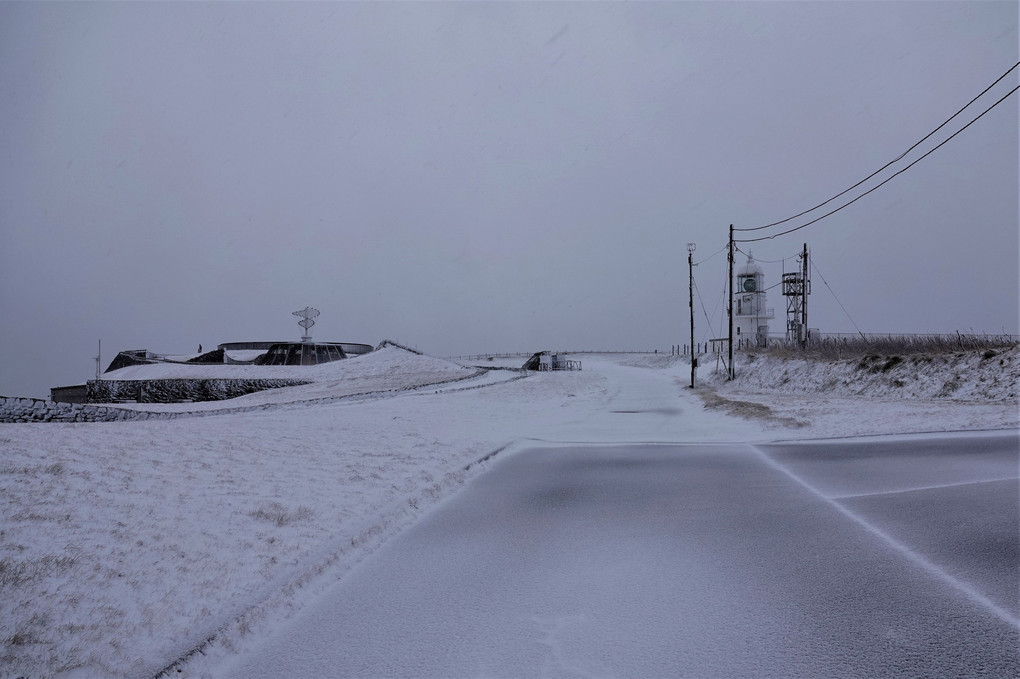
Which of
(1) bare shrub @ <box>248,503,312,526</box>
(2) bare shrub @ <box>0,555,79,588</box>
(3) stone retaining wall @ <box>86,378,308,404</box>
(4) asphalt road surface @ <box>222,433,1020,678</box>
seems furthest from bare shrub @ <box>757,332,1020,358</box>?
(3) stone retaining wall @ <box>86,378,308,404</box>

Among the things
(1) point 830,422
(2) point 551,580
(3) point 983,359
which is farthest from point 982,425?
(2) point 551,580

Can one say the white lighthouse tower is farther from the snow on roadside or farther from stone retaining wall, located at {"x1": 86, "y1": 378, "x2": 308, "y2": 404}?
stone retaining wall, located at {"x1": 86, "y1": 378, "x2": 308, "y2": 404}

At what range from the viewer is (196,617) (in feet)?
12.6

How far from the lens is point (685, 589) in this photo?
4512 millimetres

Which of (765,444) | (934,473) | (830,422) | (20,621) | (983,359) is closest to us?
(20,621)

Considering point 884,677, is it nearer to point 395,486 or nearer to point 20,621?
point 20,621

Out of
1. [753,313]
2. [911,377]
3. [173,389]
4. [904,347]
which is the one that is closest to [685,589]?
[911,377]

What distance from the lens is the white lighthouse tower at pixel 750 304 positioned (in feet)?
224

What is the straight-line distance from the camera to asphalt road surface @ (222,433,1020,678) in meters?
3.45

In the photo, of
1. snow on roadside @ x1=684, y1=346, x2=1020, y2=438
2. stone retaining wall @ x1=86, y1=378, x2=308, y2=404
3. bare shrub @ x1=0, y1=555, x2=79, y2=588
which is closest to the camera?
bare shrub @ x1=0, y1=555, x2=79, y2=588

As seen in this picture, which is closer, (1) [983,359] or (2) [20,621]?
(2) [20,621]

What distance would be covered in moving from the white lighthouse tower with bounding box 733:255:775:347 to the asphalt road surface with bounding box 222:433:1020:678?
63007mm

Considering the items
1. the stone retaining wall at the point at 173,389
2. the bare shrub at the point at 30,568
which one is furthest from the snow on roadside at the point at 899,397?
the stone retaining wall at the point at 173,389

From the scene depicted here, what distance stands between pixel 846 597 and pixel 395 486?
17.5 feet
